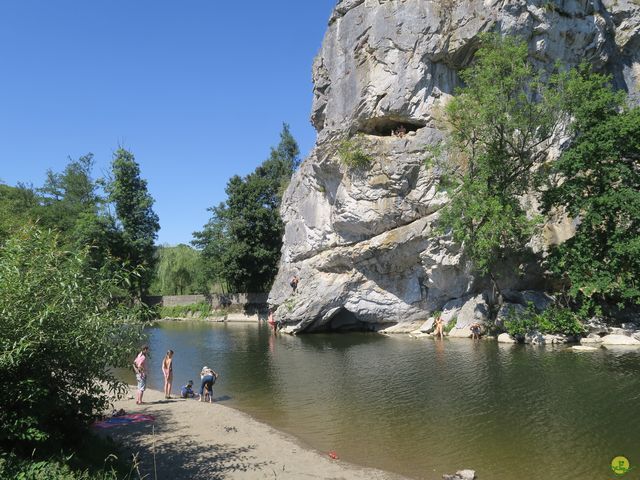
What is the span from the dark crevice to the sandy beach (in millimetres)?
25766

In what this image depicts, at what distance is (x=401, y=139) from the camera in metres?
33.6

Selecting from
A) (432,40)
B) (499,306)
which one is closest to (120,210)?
(432,40)

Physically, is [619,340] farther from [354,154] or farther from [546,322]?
Answer: [354,154]

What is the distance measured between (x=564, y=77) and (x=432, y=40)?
1022cm

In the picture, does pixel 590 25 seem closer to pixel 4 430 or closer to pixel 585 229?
pixel 585 229

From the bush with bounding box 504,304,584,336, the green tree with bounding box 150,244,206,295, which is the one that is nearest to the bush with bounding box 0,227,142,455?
the bush with bounding box 504,304,584,336

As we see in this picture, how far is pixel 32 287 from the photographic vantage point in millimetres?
7703

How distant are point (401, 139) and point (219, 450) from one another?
26721 millimetres

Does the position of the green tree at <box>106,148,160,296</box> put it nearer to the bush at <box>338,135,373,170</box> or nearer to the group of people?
the bush at <box>338,135,373,170</box>

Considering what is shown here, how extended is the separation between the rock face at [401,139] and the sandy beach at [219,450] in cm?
2020

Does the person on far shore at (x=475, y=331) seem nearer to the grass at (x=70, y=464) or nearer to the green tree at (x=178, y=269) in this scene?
the grass at (x=70, y=464)

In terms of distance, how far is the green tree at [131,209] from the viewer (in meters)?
52.5

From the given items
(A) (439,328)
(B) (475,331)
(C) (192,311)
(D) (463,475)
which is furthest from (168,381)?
(C) (192,311)

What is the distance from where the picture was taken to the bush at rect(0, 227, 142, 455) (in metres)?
7.14
